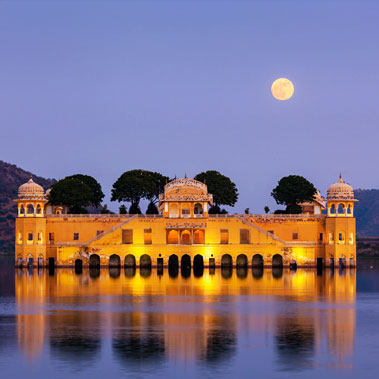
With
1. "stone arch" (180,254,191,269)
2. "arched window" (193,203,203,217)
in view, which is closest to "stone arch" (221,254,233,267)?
"stone arch" (180,254,191,269)

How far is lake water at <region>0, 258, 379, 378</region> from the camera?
31.2 metres

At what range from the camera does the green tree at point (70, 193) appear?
343 ft

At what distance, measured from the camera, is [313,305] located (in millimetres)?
52531

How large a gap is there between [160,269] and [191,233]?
5.31 m

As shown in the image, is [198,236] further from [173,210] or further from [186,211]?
[173,210]

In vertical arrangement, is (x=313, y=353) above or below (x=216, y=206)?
below

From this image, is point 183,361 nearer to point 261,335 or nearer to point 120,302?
point 261,335

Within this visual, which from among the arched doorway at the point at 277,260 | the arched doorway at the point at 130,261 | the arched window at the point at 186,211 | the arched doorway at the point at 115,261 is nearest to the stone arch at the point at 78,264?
the arched doorway at the point at 115,261

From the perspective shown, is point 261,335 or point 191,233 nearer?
point 261,335

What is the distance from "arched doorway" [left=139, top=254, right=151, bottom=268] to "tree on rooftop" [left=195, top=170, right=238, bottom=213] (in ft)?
50.1

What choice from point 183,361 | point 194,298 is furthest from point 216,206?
point 183,361

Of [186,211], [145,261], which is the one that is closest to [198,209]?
[186,211]

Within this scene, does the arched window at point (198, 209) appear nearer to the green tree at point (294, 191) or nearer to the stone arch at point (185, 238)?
the stone arch at point (185, 238)

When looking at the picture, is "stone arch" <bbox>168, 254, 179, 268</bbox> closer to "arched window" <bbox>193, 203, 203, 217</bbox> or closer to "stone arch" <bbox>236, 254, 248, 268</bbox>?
"arched window" <bbox>193, 203, 203, 217</bbox>
